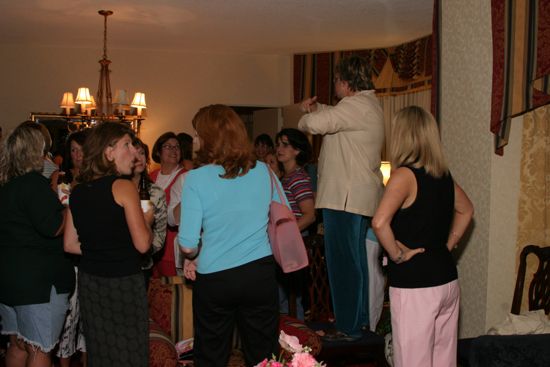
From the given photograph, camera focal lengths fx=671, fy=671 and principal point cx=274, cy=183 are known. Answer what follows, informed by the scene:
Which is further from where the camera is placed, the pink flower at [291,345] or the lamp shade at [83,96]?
the lamp shade at [83,96]

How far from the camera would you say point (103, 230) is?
2.57 m

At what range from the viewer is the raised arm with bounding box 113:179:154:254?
2547mm

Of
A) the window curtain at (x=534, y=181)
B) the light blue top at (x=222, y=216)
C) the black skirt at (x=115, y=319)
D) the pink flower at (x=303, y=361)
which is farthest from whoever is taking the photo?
the window curtain at (x=534, y=181)

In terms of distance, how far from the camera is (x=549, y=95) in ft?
10.5

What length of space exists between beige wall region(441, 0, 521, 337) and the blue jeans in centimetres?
63

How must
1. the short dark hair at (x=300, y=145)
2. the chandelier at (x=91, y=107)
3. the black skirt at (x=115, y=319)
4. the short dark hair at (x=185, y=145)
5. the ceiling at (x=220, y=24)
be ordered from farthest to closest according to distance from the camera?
the chandelier at (x=91, y=107) → the ceiling at (x=220, y=24) → the short dark hair at (x=185, y=145) → the short dark hair at (x=300, y=145) → the black skirt at (x=115, y=319)

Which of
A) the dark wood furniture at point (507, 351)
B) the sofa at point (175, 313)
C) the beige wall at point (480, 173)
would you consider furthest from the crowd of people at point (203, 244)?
the beige wall at point (480, 173)

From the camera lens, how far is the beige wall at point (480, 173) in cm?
347

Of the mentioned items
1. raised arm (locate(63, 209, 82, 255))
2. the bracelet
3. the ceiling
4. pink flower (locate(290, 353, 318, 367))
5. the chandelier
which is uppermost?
the ceiling

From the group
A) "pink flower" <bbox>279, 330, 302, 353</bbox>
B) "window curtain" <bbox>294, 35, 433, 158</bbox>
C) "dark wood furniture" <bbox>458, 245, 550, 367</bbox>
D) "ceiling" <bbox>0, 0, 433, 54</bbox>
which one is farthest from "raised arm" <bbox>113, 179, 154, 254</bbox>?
"window curtain" <bbox>294, 35, 433, 158</bbox>

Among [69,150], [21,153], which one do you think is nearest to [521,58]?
[21,153]

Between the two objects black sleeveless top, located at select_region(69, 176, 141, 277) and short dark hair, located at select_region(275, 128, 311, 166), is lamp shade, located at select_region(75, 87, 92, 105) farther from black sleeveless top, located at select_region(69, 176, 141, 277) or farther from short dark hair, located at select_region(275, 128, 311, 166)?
black sleeveless top, located at select_region(69, 176, 141, 277)

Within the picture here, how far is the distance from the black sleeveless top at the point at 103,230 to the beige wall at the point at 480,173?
1877 millimetres

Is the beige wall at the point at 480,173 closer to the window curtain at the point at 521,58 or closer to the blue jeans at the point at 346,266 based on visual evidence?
the window curtain at the point at 521,58
